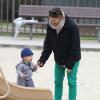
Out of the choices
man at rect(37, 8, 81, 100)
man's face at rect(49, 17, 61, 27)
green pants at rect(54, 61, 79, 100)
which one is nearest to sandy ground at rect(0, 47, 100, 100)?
green pants at rect(54, 61, 79, 100)

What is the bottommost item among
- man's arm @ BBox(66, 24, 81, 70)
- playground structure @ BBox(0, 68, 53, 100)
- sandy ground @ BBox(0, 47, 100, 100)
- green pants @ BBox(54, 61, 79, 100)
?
sandy ground @ BBox(0, 47, 100, 100)

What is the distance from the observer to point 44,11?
19562mm

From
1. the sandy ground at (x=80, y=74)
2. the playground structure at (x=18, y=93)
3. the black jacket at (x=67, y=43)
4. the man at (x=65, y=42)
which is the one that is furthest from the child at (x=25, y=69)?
the sandy ground at (x=80, y=74)

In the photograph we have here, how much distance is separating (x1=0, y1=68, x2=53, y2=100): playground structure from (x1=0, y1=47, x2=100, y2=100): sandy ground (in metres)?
2.66

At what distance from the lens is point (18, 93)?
5.46 meters

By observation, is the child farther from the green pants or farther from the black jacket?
the green pants

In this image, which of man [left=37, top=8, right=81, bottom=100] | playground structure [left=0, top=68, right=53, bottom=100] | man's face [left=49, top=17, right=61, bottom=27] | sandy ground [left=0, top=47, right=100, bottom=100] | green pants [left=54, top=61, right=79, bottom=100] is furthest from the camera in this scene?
sandy ground [left=0, top=47, right=100, bottom=100]

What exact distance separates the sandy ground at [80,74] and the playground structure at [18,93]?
2655 millimetres

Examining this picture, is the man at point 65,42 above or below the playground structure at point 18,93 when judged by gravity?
above

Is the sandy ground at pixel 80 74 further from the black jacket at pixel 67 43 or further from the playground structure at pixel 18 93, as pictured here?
the playground structure at pixel 18 93

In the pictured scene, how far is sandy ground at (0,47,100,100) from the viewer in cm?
889

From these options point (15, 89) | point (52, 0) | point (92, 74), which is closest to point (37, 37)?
point (52, 0)

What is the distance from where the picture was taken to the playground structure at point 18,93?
5234 millimetres

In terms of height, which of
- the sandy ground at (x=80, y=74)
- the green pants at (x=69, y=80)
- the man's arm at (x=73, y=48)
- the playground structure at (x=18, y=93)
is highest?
the man's arm at (x=73, y=48)
